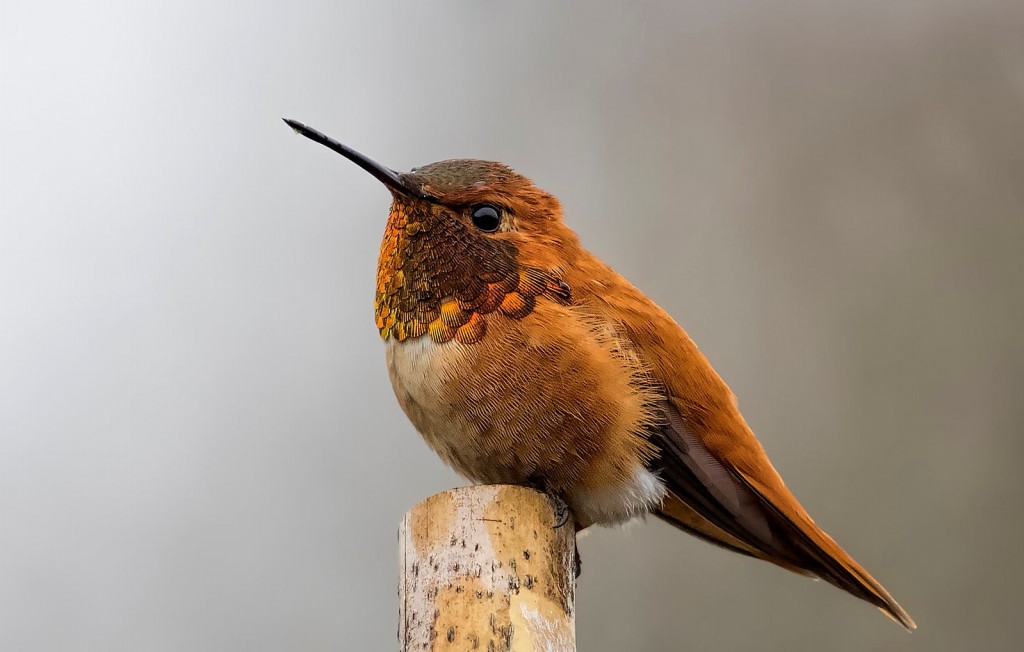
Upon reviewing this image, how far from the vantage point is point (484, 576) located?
2186 mm

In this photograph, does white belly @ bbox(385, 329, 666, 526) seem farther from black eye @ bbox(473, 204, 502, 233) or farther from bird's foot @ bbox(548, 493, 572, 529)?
black eye @ bbox(473, 204, 502, 233)

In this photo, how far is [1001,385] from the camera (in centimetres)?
548

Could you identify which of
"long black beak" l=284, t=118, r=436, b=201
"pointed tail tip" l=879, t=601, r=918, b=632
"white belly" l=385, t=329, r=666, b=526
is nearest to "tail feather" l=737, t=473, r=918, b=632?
"pointed tail tip" l=879, t=601, r=918, b=632

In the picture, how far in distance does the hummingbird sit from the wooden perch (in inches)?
12.7

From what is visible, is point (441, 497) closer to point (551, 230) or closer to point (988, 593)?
point (551, 230)

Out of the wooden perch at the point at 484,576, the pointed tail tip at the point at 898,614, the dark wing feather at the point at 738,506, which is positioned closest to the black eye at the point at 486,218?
the dark wing feather at the point at 738,506

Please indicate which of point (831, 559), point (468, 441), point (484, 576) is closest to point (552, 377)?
point (468, 441)

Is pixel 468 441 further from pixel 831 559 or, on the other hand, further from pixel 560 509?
pixel 831 559

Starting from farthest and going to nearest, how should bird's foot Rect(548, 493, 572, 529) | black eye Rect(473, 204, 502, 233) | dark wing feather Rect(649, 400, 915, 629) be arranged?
black eye Rect(473, 204, 502, 233)
dark wing feather Rect(649, 400, 915, 629)
bird's foot Rect(548, 493, 572, 529)

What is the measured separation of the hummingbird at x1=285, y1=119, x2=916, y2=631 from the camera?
2688 millimetres

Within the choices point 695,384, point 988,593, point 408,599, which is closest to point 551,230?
point 695,384

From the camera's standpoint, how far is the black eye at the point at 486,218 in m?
2.98

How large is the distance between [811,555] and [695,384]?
53cm

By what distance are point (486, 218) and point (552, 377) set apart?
0.53 meters
